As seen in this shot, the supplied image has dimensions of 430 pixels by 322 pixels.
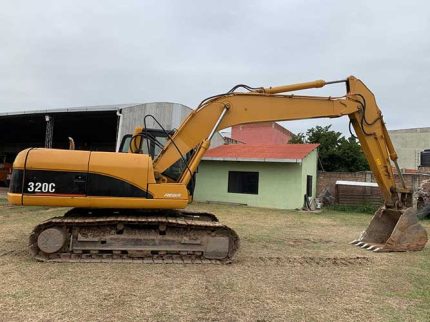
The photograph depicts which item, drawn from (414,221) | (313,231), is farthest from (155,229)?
(313,231)

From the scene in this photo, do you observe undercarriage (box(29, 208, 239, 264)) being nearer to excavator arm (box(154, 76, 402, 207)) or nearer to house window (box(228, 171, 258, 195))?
excavator arm (box(154, 76, 402, 207))

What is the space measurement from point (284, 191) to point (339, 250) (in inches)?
424

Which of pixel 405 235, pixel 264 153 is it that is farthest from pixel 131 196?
pixel 264 153

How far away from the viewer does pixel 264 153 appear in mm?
20797

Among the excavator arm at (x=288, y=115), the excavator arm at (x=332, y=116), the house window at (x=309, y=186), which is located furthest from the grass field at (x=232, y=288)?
the house window at (x=309, y=186)

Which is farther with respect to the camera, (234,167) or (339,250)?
(234,167)

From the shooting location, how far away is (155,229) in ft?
23.3

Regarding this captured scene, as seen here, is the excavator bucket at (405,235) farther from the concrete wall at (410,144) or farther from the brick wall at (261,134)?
the concrete wall at (410,144)

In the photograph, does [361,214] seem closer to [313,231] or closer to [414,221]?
[313,231]

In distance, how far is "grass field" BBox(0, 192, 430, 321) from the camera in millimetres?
4668

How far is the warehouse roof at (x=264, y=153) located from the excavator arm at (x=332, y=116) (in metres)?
9.63

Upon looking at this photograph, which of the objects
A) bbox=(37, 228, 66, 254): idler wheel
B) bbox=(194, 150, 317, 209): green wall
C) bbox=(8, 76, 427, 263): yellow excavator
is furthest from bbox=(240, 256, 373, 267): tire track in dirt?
bbox=(194, 150, 317, 209): green wall

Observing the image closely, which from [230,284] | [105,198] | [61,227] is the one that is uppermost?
[105,198]

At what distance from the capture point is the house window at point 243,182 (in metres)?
20.4
